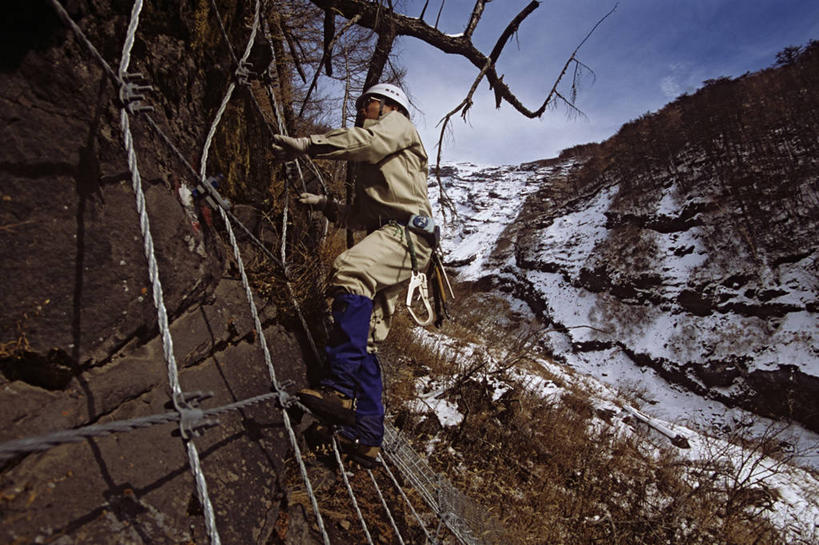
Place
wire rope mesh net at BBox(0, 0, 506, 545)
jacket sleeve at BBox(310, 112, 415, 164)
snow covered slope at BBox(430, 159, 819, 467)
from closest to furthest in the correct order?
wire rope mesh net at BBox(0, 0, 506, 545) < jacket sleeve at BBox(310, 112, 415, 164) < snow covered slope at BBox(430, 159, 819, 467)

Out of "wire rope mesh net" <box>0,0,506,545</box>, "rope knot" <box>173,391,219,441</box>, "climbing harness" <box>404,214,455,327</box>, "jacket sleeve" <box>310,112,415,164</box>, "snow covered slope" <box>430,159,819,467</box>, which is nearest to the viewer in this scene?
"wire rope mesh net" <box>0,0,506,545</box>

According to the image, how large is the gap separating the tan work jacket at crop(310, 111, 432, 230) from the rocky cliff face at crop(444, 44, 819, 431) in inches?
329

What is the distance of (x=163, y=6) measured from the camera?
6.16 ft

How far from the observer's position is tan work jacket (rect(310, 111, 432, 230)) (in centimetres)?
224

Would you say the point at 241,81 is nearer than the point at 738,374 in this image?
Yes

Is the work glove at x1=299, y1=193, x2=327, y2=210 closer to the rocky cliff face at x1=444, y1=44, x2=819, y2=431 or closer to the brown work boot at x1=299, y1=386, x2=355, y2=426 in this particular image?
the brown work boot at x1=299, y1=386, x2=355, y2=426

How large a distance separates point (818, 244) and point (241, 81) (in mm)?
18708

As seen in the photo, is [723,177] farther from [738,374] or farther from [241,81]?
[241,81]

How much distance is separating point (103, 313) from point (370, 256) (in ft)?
4.47

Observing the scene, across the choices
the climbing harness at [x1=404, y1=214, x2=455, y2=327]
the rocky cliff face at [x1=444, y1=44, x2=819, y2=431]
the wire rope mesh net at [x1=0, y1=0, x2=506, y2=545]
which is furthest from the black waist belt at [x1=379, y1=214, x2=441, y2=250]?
the rocky cliff face at [x1=444, y1=44, x2=819, y2=431]

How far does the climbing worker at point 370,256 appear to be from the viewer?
6.97 feet

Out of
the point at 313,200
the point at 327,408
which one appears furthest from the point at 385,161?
the point at 327,408

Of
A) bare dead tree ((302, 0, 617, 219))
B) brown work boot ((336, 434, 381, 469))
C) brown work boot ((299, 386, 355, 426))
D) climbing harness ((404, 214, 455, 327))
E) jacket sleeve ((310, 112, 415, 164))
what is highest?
bare dead tree ((302, 0, 617, 219))

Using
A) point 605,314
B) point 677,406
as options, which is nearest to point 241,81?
point 677,406
